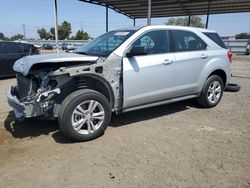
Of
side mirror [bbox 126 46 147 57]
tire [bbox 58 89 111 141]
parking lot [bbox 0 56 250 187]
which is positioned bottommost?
parking lot [bbox 0 56 250 187]

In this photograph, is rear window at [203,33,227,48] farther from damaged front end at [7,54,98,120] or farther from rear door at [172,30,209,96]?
damaged front end at [7,54,98,120]

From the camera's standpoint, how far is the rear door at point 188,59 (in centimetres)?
534

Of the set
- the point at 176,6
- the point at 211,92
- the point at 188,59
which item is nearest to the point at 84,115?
the point at 188,59

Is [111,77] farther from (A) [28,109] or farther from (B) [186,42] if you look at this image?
(B) [186,42]

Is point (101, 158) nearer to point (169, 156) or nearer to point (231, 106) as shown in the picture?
point (169, 156)

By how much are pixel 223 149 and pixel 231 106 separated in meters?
2.69

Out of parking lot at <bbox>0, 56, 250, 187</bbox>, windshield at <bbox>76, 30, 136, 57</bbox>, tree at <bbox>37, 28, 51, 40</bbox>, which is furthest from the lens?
tree at <bbox>37, 28, 51, 40</bbox>

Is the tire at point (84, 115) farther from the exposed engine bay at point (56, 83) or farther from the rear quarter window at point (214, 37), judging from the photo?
the rear quarter window at point (214, 37)

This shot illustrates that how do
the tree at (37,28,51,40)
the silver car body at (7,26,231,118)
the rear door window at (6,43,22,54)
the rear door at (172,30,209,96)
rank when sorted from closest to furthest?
the silver car body at (7,26,231,118) → the rear door at (172,30,209,96) → the rear door window at (6,43,22,54) → the tree at (37,28,51,40)

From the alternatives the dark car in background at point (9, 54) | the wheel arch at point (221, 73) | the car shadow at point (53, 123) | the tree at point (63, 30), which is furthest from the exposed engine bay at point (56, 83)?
the tree at point (63, 30)

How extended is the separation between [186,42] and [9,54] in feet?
26.4

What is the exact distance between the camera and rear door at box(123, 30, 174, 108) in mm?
4602

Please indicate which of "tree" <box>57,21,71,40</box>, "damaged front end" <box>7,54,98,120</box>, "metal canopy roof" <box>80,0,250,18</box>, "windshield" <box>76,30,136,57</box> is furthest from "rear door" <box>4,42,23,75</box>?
"tree" <box>57,21,71,40</box>

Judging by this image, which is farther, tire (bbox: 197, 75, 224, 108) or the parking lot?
tire (bbox: 197, 75, 224, 108)
